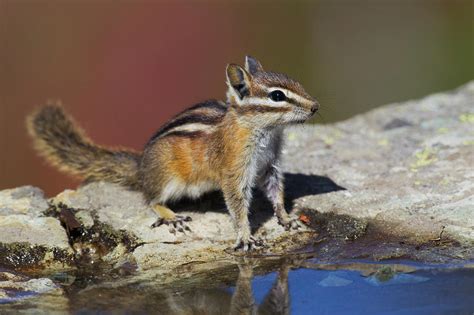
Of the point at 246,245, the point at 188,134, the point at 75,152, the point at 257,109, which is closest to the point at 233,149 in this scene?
the point at 257,109

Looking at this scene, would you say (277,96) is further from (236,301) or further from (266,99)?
(236,301)

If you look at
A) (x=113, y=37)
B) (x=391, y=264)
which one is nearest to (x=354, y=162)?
(x=391, y=264)

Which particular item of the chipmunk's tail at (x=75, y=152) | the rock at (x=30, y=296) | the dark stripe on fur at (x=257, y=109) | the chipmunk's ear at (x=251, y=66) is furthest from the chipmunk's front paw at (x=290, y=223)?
the rock at (x=30, y=296)

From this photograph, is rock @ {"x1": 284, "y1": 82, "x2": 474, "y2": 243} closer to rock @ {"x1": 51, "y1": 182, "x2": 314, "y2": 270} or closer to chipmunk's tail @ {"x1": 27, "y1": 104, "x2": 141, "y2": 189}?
rock @ {"x1": 51, "y1": 182, "x2": 314, "y2": 270}

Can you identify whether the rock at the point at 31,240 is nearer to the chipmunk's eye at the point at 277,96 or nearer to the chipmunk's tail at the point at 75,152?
the chipmunk's tail at the point at 75,152

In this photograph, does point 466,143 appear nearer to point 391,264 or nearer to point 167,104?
point 391,264

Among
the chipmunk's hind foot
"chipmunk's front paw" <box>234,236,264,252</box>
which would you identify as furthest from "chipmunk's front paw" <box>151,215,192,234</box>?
"chipmunk's front paw" <box>234,236,264,252</box>
